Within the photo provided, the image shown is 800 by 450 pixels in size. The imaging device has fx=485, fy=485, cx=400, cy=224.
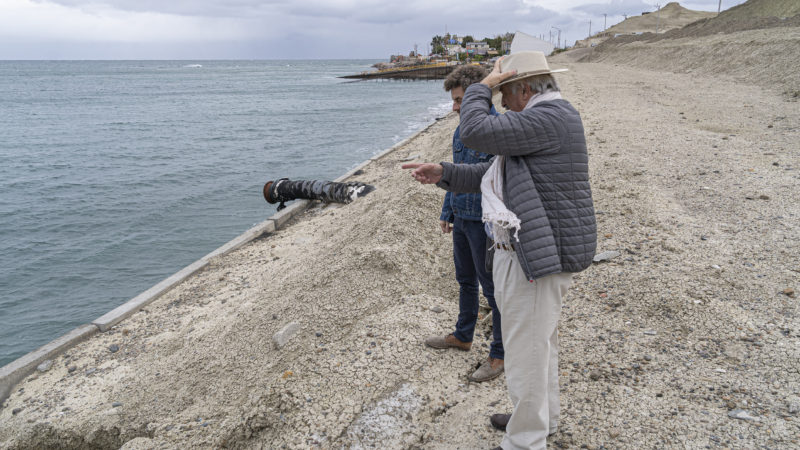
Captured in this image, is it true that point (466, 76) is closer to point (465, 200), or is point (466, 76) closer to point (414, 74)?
point (465, 200)

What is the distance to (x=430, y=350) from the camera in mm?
3518

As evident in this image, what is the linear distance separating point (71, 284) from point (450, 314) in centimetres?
777

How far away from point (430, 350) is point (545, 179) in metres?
1.87

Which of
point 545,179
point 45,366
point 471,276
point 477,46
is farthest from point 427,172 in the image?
point 477,46

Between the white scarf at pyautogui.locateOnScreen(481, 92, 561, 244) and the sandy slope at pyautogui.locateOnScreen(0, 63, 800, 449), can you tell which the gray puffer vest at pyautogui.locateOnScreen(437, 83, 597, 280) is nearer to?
the white scarf at pyautogui.locateOnScreen(481, 92, 561, 244)

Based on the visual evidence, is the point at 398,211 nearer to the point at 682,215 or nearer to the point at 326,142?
the point at 682,215

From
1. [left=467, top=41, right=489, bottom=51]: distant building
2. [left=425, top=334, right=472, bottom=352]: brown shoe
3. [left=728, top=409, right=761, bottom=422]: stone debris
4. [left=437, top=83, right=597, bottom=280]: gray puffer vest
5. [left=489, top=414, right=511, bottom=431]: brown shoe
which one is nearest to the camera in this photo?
[left=437, top=83, right=597, bottom=280]: gray puffer vest

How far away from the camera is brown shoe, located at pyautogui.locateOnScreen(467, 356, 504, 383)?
3.17 m

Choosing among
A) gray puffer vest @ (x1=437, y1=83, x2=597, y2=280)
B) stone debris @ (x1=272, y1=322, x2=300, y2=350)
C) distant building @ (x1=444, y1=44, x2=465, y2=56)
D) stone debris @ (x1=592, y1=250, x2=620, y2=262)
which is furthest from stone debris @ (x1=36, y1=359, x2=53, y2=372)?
distant building @ (x1=444, y1=44, x2=465, y2=56)

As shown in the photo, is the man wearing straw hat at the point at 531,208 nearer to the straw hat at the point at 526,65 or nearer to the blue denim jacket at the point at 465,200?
the straw hat at the point at 526,65

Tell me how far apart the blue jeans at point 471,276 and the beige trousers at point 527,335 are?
61 cm

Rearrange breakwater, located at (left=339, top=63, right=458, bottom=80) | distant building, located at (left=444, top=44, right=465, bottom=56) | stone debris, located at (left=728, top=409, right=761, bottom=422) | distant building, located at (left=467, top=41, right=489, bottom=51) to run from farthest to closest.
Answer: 1. distant building, located at (left=444, top=44, right=465, bottom=56)
2. distant building, located at (left=467, top=41, right=489, bottom=51)
3. breakwater, located at (left=339, top=63, right=458, bottom=80)
4. stone debris, located at (left=728, top=409, right=761, bottom=422)

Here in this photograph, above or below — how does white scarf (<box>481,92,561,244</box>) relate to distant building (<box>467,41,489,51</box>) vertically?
below

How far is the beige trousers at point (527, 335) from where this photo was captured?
2.11 metres
